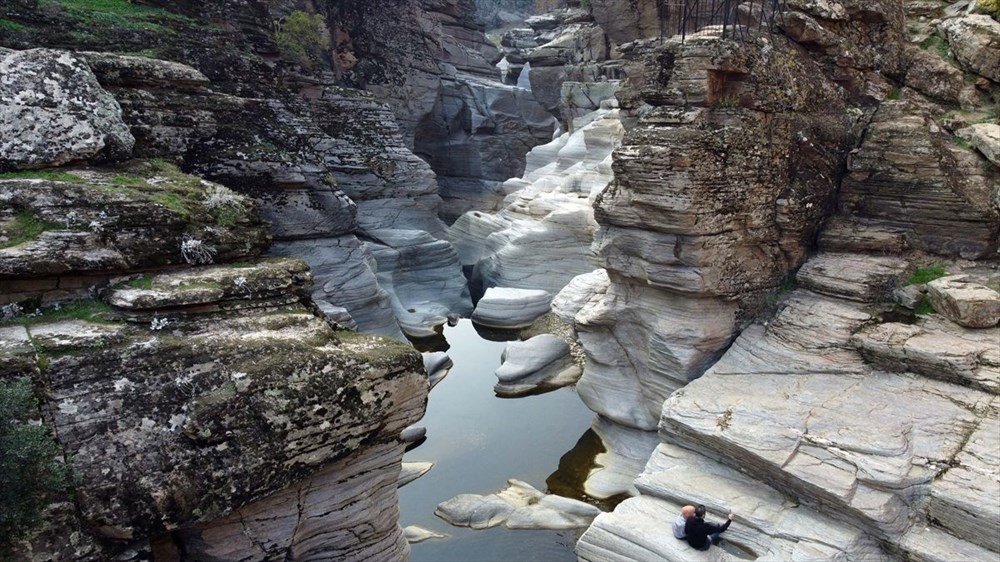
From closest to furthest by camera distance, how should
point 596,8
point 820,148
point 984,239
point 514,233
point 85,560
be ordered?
point 85,560 < point 984,239 < point 820,148 < point 514,233 < point 596,8

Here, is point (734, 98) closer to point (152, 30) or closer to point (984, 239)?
point (984, 239)

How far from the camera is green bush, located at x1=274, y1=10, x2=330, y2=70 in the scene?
66.3 ft

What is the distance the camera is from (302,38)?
21578mm

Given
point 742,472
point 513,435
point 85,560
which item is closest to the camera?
point 85,560

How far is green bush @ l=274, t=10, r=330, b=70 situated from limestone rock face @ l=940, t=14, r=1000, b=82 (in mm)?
16294

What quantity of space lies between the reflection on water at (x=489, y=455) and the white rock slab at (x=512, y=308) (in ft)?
7.77

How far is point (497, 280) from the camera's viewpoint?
21.0 meters

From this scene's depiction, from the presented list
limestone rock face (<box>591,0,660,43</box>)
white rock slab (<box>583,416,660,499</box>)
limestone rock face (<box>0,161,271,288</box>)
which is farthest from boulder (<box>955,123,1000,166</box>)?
limestone rock face (<box>591,0,660,43</box>)

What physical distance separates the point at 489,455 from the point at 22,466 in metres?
8.33

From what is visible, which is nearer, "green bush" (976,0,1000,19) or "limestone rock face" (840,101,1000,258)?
"limestone rock face" (840,101,1000,258)

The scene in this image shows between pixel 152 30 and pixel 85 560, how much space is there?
38.6ft

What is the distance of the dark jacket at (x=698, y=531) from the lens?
320 inches

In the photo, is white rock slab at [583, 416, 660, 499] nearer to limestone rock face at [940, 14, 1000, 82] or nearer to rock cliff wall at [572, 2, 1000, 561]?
rock cliff wall at [572, 2, 1000, 561]

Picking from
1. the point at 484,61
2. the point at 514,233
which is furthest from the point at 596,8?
the point at 514,233
